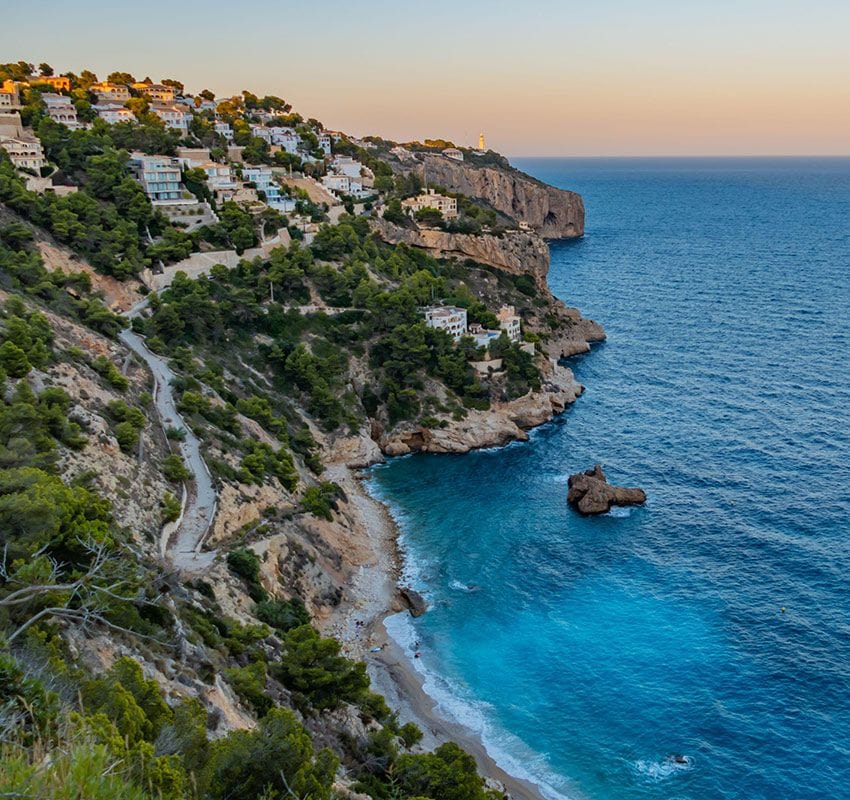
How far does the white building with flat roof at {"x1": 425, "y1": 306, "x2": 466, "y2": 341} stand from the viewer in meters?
68.8

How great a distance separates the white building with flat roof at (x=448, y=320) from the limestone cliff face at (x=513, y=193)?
81509 millimetres

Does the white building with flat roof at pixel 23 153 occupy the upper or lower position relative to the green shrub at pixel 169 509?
upper

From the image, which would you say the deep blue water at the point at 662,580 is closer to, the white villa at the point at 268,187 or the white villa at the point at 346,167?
the white villa at the point at 268,187

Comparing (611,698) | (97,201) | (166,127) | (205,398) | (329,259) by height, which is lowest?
(611,698)

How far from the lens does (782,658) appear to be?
3456 cm

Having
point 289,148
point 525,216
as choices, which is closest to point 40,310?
point 289,148

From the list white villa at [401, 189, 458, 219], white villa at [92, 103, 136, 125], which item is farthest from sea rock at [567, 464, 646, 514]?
white villa at [92, 103, 136, 125]

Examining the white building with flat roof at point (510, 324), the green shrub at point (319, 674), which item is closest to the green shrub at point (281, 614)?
the green shrub at point (319, 674)

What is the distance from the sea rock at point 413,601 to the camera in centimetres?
3978

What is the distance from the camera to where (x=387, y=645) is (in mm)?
37188

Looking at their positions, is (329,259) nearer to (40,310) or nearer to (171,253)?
(171,253)

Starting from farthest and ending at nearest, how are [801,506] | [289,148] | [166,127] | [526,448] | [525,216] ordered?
[525,216]
[289,148]
[166,127]
[526,448]
[801,506]

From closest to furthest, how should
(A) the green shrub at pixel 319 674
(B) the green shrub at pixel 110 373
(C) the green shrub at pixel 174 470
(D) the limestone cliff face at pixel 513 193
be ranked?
(A) the green shrub at pixel 319 674, (C) the green shrub at pixel 174 470, (B) the green shrub at pixel 110 373, (D) the limestone cliff face at pixel 513 193

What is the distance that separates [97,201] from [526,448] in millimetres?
40469
